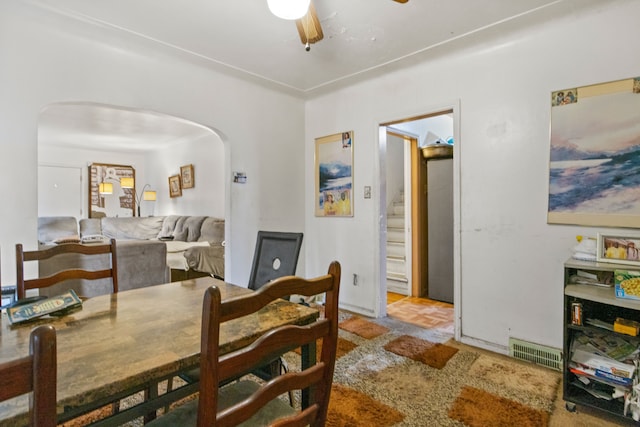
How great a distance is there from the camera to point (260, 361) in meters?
0.92

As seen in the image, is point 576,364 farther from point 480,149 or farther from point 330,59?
point 330,59

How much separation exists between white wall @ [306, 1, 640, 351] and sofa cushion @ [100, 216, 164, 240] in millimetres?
5680

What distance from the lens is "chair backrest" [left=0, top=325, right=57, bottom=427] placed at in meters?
0.48

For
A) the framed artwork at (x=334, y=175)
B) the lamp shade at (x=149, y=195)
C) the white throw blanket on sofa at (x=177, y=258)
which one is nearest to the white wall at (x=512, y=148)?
the framed artwork at (x=334, y=175)

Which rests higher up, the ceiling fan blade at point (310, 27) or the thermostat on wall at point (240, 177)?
the ceiling fan blade at point (310, 27)

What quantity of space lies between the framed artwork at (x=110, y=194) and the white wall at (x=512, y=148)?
710 cm

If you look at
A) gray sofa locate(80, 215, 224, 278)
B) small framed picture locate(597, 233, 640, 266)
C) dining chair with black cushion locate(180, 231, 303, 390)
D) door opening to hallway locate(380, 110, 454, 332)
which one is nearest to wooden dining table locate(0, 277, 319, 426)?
dining chair with black cushion locate(180, 231, 303, 390)

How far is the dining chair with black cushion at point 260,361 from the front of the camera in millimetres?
726

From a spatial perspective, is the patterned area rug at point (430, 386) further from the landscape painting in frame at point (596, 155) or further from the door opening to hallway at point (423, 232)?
the landscape painting in frame at point (596, 155)

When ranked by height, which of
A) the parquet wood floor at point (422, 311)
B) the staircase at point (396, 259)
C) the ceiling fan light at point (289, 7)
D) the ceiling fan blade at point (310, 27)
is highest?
the ceiling fan blade at point (310, 27)

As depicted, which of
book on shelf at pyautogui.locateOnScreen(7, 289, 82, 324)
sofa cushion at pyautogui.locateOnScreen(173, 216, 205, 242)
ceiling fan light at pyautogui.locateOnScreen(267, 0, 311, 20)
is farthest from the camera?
sofa cushion at pyautogui.locateOnScreen(173, 216, 205, 242)

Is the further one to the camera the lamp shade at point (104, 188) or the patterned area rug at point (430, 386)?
the lamp shade at point (104, 188)

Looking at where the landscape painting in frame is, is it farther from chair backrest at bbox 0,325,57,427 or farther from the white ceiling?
chair backrest at bbox 0,325,57,427

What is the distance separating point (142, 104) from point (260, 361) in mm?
2526
